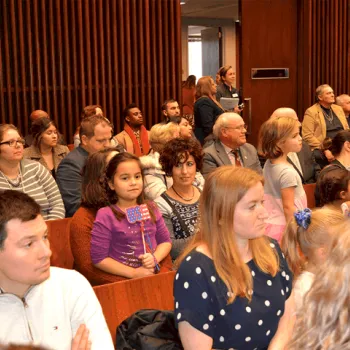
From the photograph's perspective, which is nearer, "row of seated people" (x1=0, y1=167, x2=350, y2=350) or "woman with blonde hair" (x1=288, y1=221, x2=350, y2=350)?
"woman with blonde hair" (x1=288, y1=221, x2=350, y2=350)

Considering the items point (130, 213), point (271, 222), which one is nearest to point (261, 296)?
point (130, 213)

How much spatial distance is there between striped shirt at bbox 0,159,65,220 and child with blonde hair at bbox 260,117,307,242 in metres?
1.59

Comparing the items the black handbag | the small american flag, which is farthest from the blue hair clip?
the small american flag

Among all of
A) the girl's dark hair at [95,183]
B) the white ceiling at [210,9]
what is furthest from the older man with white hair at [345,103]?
the girl's dark hair at [95,183]

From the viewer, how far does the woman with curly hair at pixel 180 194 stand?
4.05 metres

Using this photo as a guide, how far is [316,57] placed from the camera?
9734 millimetres

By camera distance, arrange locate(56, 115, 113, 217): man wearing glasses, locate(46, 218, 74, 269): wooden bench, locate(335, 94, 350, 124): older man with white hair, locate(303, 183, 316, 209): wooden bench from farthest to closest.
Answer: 1. locate(335, 94, 350, 124): older man with white hair
2. locate(303, 183, 316, 209): wooden bench
3. locate(56, 115, 113, 217): man wearing glasses
4. locate(46, 218, 74, 269): wooden bench

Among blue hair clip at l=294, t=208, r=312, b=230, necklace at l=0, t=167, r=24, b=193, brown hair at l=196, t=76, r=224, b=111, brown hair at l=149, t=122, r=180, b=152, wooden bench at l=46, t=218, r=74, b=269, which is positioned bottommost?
wooden bench at l=46, t=218, r=74, b=269

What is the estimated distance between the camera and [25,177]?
479cm

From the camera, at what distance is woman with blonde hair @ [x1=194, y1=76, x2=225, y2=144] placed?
26.4 ft

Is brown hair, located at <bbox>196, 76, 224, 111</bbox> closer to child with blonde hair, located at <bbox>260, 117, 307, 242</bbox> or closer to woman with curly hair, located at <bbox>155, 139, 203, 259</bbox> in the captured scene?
child with blonde hair, located at <bbox>260, 117, 307, 242</bbox>

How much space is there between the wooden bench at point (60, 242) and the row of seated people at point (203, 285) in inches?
62.6

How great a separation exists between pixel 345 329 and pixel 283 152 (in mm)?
3449

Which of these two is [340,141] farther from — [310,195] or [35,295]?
[35,295]
